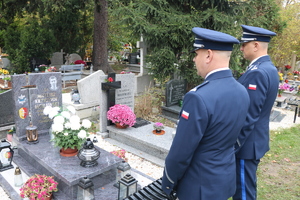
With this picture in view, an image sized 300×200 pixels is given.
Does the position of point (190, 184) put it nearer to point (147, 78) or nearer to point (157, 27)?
point (157, 27)

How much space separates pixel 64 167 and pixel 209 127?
108 inches

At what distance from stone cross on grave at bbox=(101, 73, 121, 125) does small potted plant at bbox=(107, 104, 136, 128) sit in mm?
287

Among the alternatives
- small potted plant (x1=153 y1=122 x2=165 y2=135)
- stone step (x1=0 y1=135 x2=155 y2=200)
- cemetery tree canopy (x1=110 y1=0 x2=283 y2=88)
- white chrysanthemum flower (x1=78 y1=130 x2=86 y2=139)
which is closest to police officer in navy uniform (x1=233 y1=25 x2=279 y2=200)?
stone step (x1=0 y1=135 x2=155 y2=200)

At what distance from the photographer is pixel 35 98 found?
5.05 metres

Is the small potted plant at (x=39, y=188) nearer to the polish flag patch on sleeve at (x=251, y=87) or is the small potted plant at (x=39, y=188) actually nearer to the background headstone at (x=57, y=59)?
the polish flag patch on sleeve at (x=251, y=87)

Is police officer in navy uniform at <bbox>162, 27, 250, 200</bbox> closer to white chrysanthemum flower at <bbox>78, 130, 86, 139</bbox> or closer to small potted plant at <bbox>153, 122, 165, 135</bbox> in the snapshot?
white chrysanthemum flower at <bbox>78, 130, 86, 139</bbox>

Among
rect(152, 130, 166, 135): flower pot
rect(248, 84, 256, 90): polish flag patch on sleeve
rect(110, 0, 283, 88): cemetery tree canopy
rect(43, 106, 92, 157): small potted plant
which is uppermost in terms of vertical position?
rect(110, 0, 283, 88): cemetery tree canopy

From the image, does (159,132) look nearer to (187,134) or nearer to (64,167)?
(64,167)

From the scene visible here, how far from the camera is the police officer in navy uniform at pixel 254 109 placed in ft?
9.53

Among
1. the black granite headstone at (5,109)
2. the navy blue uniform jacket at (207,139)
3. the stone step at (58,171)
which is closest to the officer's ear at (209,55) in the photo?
the navy blue uniform jacket at (207,139)

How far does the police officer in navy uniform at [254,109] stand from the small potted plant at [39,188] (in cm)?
251

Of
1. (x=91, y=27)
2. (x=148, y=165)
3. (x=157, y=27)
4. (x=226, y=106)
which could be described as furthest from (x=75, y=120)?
(x=91, y=27)

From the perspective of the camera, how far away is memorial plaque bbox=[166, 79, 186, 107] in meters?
8.21

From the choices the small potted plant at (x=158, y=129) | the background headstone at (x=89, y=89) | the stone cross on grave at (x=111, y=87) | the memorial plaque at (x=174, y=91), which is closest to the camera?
the small potted plant at (x=158, y=129)
